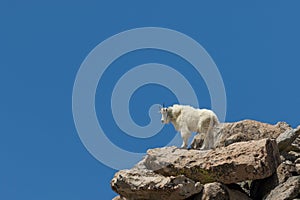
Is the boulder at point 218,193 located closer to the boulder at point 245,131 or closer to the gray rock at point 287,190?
the gray rock at point 287,190

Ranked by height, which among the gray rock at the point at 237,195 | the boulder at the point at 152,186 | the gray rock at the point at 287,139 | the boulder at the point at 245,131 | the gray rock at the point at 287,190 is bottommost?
the gray rock at the point at 287,190

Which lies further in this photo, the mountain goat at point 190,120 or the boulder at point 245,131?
the mountain goat at point 190,120

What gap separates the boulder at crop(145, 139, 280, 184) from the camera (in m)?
24.1

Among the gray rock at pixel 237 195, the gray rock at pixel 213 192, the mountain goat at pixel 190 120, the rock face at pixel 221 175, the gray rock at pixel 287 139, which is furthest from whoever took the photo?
the mountain goat at pixel 190 120

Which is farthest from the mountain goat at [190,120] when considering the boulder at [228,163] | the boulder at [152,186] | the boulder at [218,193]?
the boulder at [152,186]

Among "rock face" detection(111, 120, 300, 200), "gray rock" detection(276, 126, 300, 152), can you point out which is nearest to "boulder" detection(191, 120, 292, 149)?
"gray rock" detection(276, 126, 300, 152)

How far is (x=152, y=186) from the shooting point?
2412cm

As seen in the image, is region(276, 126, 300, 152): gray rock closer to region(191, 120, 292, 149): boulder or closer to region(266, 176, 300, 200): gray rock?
region(191, 120, 292, 149): boulder

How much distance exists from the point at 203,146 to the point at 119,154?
15.6ft

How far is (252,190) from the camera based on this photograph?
25.1 meters

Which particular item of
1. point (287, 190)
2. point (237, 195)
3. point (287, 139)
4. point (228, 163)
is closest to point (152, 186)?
point (228, 163)

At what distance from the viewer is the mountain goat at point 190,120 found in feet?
98.2

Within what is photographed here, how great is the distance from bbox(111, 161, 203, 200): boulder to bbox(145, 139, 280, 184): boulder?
912 millimetres

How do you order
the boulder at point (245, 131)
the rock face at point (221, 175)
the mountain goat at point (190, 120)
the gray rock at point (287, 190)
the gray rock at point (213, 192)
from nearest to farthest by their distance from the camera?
the gray rock at point (287, 190) → the gray rock at point (213, 192) → the rock face at point (221, 175) → the boulder at point (245, 131) → the mountain goat at point (190, 120)
